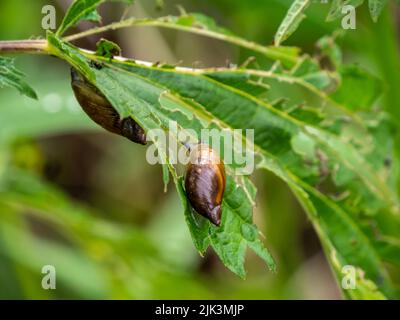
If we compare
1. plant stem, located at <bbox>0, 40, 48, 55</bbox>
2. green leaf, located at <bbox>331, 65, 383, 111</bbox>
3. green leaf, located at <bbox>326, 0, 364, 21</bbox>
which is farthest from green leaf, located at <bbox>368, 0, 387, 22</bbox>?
green leaf, located at <bbox>331, 65, 383, 111</bbox>

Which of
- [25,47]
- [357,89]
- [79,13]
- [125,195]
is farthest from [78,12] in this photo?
[125,195]

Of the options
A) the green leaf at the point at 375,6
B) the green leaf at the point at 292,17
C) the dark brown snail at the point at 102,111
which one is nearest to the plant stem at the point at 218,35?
the dark brown snail at the point at 102,111

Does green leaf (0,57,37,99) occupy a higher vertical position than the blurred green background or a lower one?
lower

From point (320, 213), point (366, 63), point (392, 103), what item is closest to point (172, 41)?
point (366, 63)

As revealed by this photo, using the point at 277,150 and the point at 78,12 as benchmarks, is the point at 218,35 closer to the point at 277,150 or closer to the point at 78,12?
the point at 277,150

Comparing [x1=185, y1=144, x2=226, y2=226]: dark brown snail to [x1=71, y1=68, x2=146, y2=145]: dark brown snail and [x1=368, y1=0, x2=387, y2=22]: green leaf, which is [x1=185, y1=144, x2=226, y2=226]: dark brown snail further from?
[x1=368, y1=0, x2=387, y2=22]: green leaf

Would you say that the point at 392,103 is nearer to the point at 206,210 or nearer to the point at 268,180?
the point at 268,180
